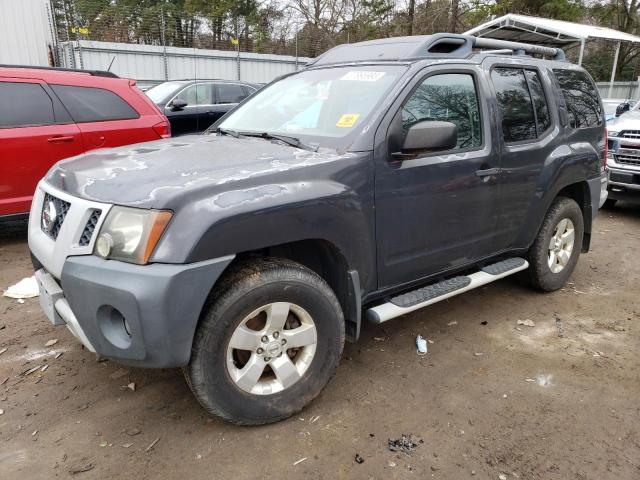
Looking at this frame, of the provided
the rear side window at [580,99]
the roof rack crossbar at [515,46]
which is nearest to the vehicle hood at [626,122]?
the rear side window at [580,99]

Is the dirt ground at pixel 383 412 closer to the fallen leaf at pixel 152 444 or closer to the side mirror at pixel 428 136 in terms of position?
the fallen leaf at pixel 152 444

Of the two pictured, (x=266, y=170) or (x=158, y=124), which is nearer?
(x=266, y=170)

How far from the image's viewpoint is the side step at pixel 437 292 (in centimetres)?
302

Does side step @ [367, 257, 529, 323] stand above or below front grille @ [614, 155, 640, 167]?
below

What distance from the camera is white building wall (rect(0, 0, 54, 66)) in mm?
11258

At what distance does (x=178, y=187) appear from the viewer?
226 cm

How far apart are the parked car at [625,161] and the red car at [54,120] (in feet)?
20.0

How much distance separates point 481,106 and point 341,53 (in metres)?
1.11

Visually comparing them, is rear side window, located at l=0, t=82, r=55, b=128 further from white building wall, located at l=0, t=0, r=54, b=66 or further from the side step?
white building wall, located at l=0, t=0, r=54, b=66

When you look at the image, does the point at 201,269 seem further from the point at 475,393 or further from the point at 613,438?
the point at 613,438

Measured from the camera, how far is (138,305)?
2.11m

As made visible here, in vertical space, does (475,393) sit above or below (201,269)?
below

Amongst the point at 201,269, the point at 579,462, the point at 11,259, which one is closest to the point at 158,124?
the point at 11,259

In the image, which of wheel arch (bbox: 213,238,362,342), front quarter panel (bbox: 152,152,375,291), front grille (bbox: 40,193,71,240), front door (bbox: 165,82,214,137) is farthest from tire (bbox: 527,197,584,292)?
front door (bbox: 165,82,214,137)
